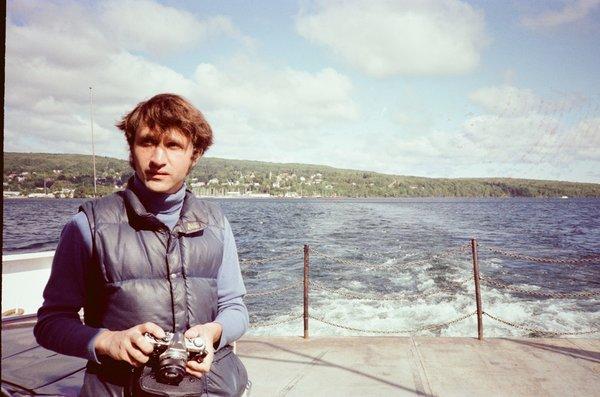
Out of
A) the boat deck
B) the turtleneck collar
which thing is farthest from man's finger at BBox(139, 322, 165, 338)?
the boat deck

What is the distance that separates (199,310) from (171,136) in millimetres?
674

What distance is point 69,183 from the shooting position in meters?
110

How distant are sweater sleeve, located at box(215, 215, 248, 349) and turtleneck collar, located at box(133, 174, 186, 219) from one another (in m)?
0.26

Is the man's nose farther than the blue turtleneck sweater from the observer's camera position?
Yes

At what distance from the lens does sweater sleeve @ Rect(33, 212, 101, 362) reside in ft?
4.36

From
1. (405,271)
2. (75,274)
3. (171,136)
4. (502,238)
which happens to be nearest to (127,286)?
(75,274)

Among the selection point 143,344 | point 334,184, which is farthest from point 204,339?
point 334,184

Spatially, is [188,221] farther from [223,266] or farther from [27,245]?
[27,245]

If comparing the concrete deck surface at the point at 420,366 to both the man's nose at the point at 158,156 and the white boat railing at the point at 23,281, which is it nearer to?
the white boat railing at the point at 23,281

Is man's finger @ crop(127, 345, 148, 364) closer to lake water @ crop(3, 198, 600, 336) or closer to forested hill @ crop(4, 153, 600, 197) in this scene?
lake water @ crop(3, 198, 600, 336)

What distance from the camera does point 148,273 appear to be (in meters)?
1.47

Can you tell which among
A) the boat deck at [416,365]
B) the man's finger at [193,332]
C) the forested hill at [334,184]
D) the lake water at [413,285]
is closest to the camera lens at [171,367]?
the man's finger at [193,332]

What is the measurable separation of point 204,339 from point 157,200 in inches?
22.8

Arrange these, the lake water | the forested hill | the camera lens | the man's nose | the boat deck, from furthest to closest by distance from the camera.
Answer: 1. the forested hill
2. the lake water
3. the boat deck
4. the man's nose
5. the camera lens
